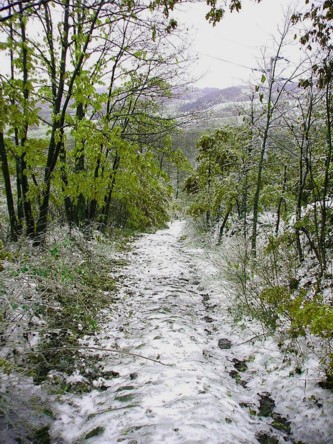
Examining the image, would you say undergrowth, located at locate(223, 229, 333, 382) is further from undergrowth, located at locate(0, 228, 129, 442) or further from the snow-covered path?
undergrowth, located at locate(0, 228, 129, 442)

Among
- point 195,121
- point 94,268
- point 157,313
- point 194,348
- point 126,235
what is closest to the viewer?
point 194,348

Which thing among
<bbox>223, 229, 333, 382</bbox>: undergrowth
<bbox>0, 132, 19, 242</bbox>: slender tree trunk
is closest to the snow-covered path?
<bbox>223, 229, 333, 382</bbox>: undergrowth

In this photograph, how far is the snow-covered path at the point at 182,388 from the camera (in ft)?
8.16

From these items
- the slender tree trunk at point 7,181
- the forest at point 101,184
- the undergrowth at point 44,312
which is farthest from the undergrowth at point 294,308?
the slender tree trunk at point 7,181

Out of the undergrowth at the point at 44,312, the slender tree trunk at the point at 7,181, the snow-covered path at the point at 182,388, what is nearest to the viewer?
the snow-covered path at the point at 182,388

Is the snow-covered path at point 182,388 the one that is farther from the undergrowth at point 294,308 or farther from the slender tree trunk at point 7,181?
the slender tree trunk at point 7,181

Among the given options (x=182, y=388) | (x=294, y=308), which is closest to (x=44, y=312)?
(x=182, y=388)

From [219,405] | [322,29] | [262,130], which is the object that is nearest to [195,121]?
[262,130]

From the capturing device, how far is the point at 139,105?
12.0 meters

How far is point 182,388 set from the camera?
2.99m

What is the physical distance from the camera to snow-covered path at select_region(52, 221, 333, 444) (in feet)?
8.16

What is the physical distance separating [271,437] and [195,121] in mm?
6425

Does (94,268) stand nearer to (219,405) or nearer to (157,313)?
(157,313)

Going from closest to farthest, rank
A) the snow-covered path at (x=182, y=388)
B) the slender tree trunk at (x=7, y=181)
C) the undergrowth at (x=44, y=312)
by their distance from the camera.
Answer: the snow-covered path at (x=182, y=388) → the undergrowth at (x=44, y=312) → the slender tree trunk at (x=7, y=181)
